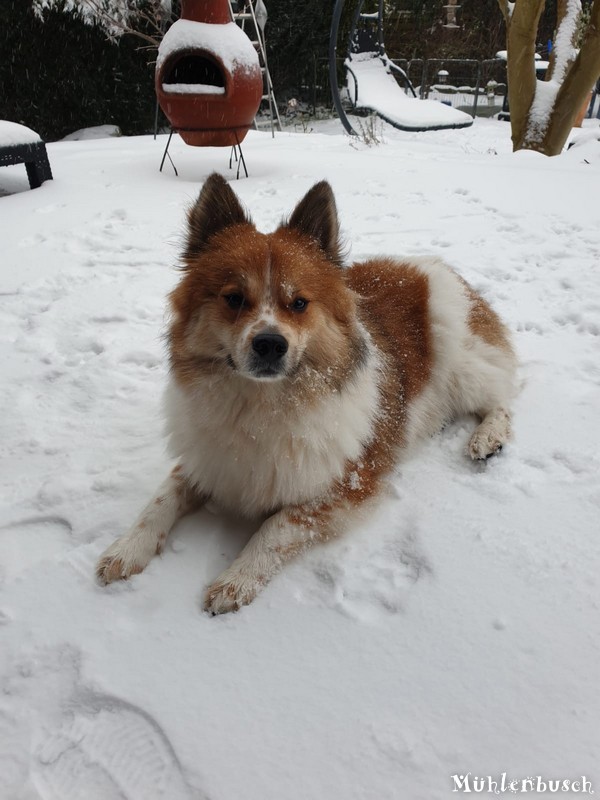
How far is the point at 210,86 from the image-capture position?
18.2 feet

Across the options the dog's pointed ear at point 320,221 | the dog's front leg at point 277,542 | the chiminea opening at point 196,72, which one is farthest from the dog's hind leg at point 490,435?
the chiminea opening at point 196,72

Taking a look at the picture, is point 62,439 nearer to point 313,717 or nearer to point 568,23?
point 313,717

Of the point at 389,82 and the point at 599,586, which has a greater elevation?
the point at 389,82

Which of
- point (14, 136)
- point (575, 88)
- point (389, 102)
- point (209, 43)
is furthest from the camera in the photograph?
point (389, 102)

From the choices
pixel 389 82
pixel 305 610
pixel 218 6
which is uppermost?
pixel 218 6

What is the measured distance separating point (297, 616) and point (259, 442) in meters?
0.59

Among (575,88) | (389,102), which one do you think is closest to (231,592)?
(575,88)

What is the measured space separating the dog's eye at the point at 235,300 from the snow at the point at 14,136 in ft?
16.0

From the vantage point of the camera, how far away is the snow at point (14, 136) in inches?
213

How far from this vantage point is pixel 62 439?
98.1 inches

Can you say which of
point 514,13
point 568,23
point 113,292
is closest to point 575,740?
point 113,292

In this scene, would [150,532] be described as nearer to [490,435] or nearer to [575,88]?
[490,435]

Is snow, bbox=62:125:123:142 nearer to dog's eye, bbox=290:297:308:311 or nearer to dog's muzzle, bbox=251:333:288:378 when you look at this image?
dog's eye, bbox=290:297:308:311

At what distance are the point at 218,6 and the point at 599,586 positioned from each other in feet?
21.0
